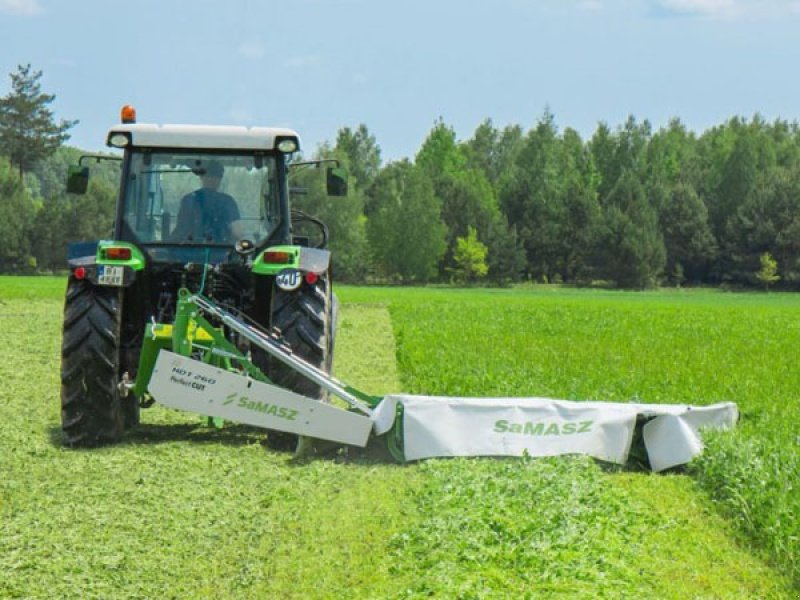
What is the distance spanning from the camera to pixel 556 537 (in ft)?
18.1

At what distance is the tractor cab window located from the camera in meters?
8.96

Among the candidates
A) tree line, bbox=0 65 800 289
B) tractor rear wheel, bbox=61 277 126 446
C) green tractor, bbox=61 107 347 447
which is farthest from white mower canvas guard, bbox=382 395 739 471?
tree line, bbox=0 65 800 289

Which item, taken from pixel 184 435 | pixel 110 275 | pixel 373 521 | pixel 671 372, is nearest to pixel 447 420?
pixel 373 521

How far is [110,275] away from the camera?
8.23 metres

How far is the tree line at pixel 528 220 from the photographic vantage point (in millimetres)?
72750

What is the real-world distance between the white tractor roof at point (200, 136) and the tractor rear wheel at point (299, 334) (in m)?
1.31

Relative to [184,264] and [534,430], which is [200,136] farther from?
[534,430]

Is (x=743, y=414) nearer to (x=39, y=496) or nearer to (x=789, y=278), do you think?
(x=39, y=496)

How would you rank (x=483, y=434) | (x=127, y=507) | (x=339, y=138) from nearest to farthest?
(x=127, y=507) < (x=483, y=434) < (x=339, y=138)

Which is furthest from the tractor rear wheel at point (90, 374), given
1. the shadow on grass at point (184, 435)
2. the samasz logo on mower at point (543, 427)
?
the samasz logo on mower at point (543, 427)

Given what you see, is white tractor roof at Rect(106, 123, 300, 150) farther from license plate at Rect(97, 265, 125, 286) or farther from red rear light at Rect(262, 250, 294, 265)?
license plate at Rect(97, 265, 125, 286)

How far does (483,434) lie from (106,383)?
2672mm

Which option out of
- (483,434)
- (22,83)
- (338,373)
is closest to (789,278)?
(22,83)

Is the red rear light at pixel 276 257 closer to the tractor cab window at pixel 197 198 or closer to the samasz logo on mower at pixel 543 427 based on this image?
the tractor cab window at pixel 197 198
